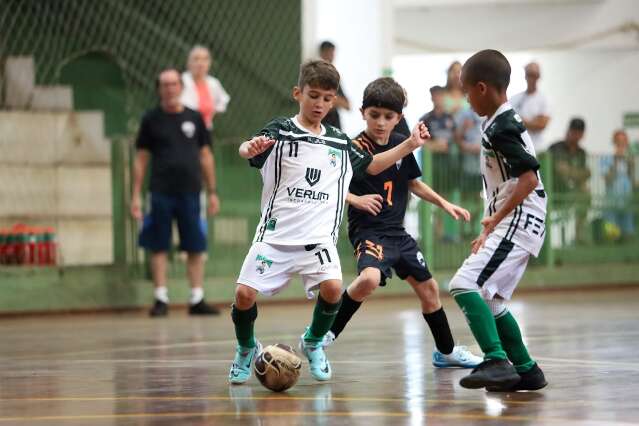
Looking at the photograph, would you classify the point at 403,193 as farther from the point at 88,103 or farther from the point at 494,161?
the point at 88,103

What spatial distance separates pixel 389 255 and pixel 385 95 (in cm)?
99

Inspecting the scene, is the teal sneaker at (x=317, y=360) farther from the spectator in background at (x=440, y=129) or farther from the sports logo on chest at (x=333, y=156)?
the spectator in background at (x=440, y=129)

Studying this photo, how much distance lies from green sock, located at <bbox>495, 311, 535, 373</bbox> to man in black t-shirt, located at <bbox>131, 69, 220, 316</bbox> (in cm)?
683

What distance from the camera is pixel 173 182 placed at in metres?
13.7

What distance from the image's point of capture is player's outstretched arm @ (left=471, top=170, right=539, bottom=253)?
675 centimetres

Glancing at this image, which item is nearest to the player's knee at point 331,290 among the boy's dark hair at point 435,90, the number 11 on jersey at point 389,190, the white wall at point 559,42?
the number 11 on jersey at point 389,190

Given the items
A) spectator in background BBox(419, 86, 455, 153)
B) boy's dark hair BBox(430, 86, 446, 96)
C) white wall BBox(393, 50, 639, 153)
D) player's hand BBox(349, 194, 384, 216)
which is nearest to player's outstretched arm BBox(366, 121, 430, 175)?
player's hand BBox(349, 194, 384, 216)

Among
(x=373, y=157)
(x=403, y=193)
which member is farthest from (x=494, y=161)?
(x=403, y=193)

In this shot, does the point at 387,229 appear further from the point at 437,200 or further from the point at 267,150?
the point at 267,150

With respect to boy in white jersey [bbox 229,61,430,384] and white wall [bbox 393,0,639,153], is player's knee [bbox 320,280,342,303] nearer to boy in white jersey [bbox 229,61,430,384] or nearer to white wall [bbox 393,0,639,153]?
boy in white jersey [bbox 229,61,430,384]

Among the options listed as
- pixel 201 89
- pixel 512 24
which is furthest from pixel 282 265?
pixel 512 24

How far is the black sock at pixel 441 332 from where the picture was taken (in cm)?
817

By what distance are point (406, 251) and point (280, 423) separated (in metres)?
2.67

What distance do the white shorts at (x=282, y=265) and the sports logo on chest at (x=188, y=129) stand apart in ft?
21.2
